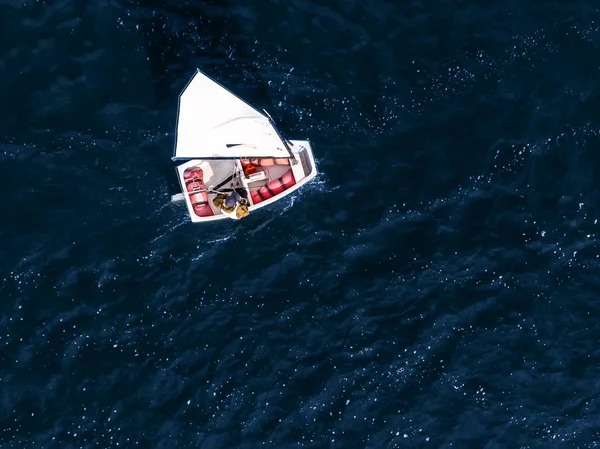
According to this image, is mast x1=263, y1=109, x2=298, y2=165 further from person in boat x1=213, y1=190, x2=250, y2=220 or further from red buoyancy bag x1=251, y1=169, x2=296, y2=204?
person in boat x1=213, y1=190, x2=250, y2=220

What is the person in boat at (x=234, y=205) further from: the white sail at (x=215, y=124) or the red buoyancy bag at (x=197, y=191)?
the white sail at (x=215, y=124)

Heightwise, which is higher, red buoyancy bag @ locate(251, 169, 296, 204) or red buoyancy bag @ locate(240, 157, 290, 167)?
red buoyancy bag @ locate(240, 157, 290, 167)

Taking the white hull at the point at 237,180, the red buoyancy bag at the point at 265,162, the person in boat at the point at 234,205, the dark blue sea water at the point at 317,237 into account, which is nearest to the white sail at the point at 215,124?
the red buoyancy bag at the point at 265,162

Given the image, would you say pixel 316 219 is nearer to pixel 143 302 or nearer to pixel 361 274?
pixel 361 274

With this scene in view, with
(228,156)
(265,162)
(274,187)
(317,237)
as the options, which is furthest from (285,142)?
(317,237)

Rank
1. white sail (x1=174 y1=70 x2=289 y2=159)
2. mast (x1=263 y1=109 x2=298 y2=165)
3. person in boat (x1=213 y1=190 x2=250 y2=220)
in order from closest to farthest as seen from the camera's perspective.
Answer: white sail (x1=174 y1=70 x2=289 y2=159) < mast (x1=263 y1=109 x2=298 y2=165) < person in boat (x1=213 y1=190 x2=250 y2=220)

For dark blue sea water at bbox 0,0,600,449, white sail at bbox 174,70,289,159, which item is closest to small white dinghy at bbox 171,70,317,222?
white sail at bbox 174,70,289,159

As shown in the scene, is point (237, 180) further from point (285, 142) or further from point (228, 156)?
point (285, 142)
